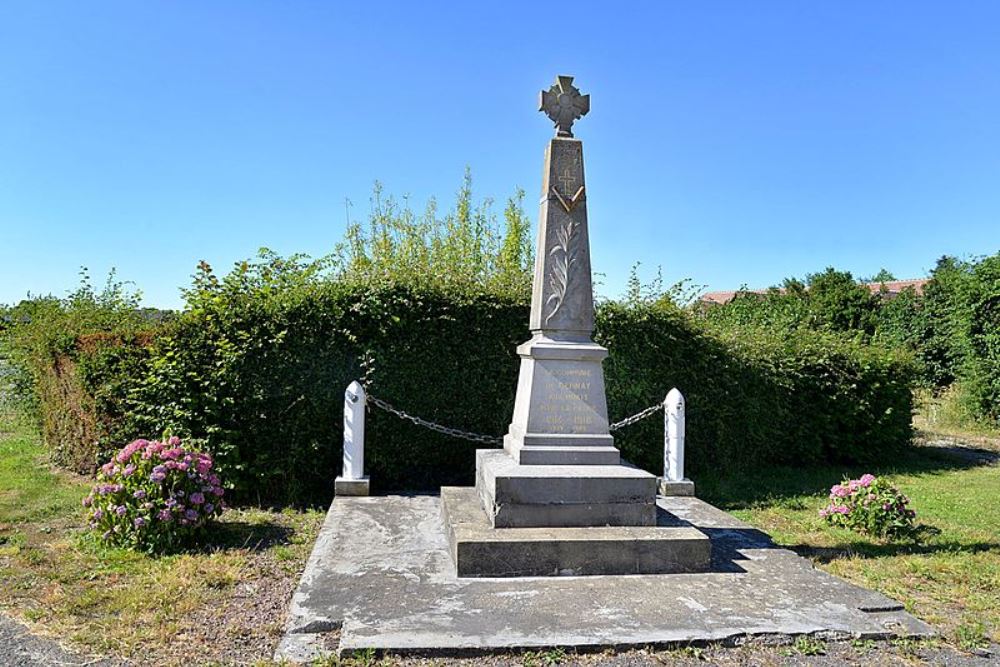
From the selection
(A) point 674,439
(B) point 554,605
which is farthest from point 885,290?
(B) point 554,605

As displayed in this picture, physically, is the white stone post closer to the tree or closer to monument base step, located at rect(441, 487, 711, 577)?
monument base step, located at rect(441, 487, 711, 577)

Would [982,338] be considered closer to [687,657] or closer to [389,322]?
[389,322]

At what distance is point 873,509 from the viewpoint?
6836mm

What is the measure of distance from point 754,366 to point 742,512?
2651mm

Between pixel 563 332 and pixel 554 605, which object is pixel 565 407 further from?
pixel 554 605

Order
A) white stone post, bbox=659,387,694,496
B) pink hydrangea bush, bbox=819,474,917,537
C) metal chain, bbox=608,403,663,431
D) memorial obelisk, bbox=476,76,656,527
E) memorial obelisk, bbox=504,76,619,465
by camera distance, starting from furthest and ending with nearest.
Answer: metal chain, bbox=608,403,663,431 < white stone post, bbox=659,387,694,496 < pink hydrangea bush, bbox=819,474,917,537 < memorial obelisk, bbox=504,76,619,465 < memorial obelisk, bbox=476,76,656,527

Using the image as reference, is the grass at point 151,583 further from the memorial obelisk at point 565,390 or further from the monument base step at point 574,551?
the memorial obelisk at point 565,390

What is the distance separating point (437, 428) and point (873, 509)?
4.39 m

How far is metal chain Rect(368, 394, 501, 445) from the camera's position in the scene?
314 inches

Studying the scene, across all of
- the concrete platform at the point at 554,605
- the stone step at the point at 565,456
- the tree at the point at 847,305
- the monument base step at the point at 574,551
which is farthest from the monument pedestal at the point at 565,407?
the tree at the point at 847,305

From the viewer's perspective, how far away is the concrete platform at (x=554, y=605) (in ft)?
13.2

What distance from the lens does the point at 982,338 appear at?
548 inches

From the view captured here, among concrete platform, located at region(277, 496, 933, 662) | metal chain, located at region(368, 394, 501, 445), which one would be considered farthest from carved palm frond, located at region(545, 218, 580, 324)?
metal chain, located at region(368, 394, 501, 445)

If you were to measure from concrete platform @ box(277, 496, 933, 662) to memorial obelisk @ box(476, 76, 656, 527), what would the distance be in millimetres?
592
